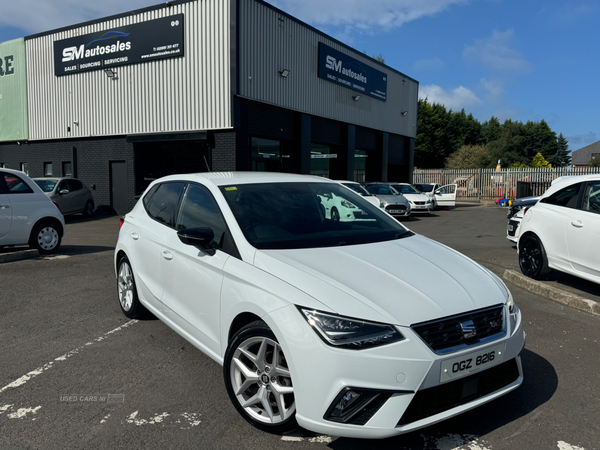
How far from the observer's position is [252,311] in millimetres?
2889

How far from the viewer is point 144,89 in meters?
19.2

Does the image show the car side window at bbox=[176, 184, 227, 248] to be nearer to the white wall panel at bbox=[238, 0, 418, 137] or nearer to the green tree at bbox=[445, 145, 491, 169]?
the white wall panel at bbox=[238, 0, 418, 137]

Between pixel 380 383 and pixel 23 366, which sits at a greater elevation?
pixel 380 383

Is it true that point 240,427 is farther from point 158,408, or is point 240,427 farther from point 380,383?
point 380,383

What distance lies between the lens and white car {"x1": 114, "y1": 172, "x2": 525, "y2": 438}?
8.20 ft

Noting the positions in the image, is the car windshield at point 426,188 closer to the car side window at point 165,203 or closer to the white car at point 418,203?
the white car at point 418,203

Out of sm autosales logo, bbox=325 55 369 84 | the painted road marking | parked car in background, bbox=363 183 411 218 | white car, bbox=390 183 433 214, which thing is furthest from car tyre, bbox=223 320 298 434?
sm autosales logo, bbox=325 55 369 84

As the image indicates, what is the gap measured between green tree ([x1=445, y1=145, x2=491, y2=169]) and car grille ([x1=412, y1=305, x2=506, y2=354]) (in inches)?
2320

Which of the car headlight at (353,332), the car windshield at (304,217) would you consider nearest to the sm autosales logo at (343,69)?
the car windshield at (304,217)

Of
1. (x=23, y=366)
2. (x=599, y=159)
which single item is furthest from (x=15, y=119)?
(x=599, y=159)

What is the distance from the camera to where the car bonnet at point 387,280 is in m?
2.60

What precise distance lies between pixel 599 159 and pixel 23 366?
2818 inches

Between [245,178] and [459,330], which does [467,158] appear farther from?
[459,330]

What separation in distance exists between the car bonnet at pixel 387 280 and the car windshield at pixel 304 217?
20 centimetres
